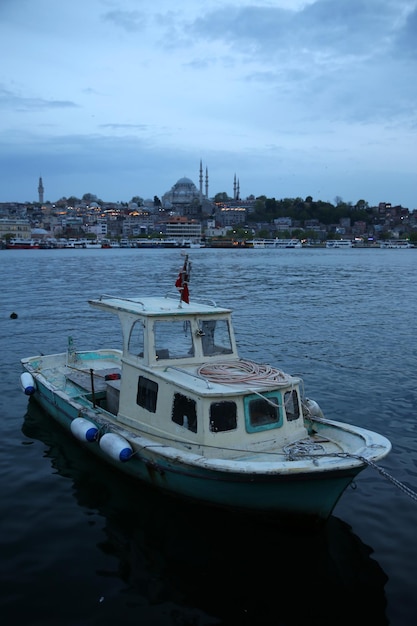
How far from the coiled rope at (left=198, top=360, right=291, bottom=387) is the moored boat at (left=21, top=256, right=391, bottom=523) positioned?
0.02 m

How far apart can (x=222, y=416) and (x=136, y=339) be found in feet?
9.33

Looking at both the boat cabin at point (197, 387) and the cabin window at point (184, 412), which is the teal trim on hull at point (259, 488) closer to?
the boat cabin at point (197, 387)

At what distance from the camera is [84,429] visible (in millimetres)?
11680

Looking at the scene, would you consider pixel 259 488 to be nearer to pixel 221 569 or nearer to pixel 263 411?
pixel 221 569

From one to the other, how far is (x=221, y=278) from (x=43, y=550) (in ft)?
184

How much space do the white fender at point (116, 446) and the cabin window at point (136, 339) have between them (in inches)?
68.3

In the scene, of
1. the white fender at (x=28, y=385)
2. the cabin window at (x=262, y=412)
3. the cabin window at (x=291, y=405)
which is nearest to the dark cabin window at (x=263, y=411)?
the cabin window at (x=262, y=412)

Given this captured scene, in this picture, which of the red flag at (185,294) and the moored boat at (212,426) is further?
the red flag at (185,294)

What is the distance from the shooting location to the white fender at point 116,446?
1053 centimetres

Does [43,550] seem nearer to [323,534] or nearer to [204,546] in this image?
[204,546]

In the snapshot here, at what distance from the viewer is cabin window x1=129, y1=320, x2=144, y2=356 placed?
1154 cm

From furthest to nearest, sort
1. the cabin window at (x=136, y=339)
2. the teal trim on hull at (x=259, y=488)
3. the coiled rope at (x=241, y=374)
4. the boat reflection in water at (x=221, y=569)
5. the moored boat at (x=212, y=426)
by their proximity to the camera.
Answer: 1. the cabin window at (x=136, y=339)
2. the coiled rope at (x=241, y=374)
3. the moored boat at (x=212, y=426)
4. the teal trim on hull at (x=259, y=488)
5. the boat reflection in water at (x=221, y=569)

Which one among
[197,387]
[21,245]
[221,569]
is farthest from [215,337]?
[21,245]

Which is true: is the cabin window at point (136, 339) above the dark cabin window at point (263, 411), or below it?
above
